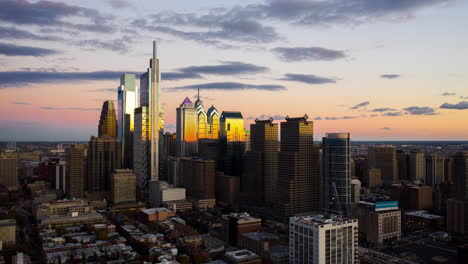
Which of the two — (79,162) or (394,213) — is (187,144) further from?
(394,213)

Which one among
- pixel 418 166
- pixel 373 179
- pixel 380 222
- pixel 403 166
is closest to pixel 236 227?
pixel 380 222

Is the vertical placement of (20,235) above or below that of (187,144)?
below

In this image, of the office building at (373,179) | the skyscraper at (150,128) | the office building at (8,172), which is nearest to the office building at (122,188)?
the skyscraper at (150,128)

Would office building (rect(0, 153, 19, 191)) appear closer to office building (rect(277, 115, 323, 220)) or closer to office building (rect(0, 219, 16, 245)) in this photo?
office building (rect(0, 219, 16, 245))

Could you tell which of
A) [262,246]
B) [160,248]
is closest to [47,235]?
[160,248]

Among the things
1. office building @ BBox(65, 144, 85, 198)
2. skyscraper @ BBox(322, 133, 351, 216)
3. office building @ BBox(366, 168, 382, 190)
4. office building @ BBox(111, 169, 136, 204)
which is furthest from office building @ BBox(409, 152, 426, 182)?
office building @ BBox(65, 144, 85, 198)

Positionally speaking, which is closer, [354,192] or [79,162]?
[354,192]
